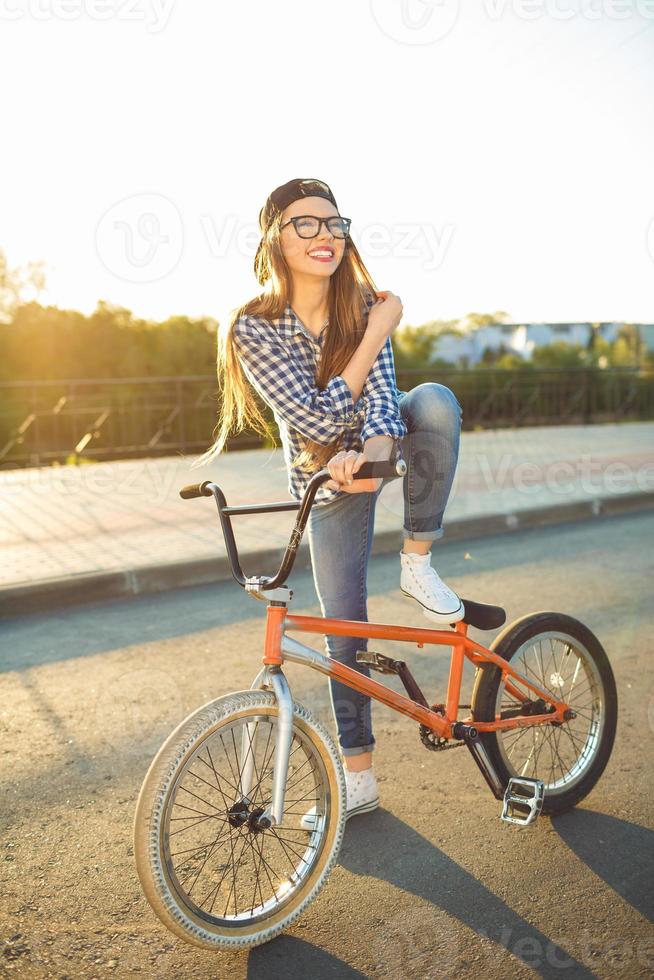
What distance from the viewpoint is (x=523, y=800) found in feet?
9.66

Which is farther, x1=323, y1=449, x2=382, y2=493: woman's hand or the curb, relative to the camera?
the curb

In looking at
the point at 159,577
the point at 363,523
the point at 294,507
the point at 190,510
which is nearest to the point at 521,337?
the point at 190,510

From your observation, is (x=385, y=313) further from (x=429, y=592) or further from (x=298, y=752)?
(x=298, y=752)

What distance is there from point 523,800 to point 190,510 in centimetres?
673

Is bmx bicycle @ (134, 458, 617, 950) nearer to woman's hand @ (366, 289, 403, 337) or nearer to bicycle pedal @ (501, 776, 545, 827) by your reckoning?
bicycle pedal @ (501, 776, 545, 827)

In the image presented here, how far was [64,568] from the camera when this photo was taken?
664 cm

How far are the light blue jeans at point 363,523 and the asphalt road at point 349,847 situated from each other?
43 centimetres

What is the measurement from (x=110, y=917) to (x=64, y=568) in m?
4.24

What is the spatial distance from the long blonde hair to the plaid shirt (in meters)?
0.05

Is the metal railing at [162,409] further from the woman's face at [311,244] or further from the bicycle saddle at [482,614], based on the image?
the bicycle saddle at [482,614]

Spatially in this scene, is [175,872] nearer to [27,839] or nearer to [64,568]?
[27,839]

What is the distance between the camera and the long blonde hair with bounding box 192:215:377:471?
110 inches

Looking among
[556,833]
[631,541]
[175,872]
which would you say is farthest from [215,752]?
[631,541]

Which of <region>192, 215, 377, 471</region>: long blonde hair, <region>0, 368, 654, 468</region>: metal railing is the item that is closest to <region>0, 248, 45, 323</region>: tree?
<region>0, 368, 654, 468</region>: metal railing
